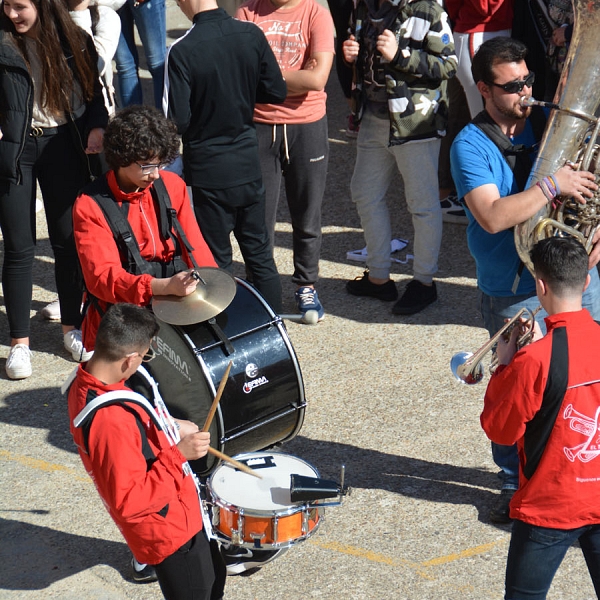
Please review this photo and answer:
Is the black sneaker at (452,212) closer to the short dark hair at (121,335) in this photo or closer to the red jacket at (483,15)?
the red jacket at (483,15)

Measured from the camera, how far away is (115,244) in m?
3.71

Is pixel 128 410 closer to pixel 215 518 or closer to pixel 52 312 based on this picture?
pixel 215 518

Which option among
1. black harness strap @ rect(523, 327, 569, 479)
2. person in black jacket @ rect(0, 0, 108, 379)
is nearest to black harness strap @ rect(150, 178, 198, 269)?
person in black jacket @ rect(0, 0, 108, 379)

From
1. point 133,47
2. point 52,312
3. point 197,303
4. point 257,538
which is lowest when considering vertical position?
point 52,312

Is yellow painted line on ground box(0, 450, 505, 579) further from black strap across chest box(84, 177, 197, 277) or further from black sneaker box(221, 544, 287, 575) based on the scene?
black strap across chest box(84, 177, 197, 277)

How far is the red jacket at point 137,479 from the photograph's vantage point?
2740 mm

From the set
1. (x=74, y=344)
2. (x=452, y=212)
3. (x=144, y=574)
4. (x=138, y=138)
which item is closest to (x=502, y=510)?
(x=144, y=574)

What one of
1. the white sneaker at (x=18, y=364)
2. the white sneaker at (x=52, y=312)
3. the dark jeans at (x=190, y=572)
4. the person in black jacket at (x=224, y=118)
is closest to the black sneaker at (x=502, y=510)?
the dark jeans at (x=190, y=572)

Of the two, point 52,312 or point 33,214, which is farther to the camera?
point 52,312

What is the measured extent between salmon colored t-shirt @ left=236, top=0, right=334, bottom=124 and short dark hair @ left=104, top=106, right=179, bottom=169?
159 centimetres

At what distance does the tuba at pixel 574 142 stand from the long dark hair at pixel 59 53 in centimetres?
226

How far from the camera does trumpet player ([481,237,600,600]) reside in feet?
9.09

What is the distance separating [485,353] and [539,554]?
69 cm

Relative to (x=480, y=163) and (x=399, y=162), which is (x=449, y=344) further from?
(x=480, y=163)
